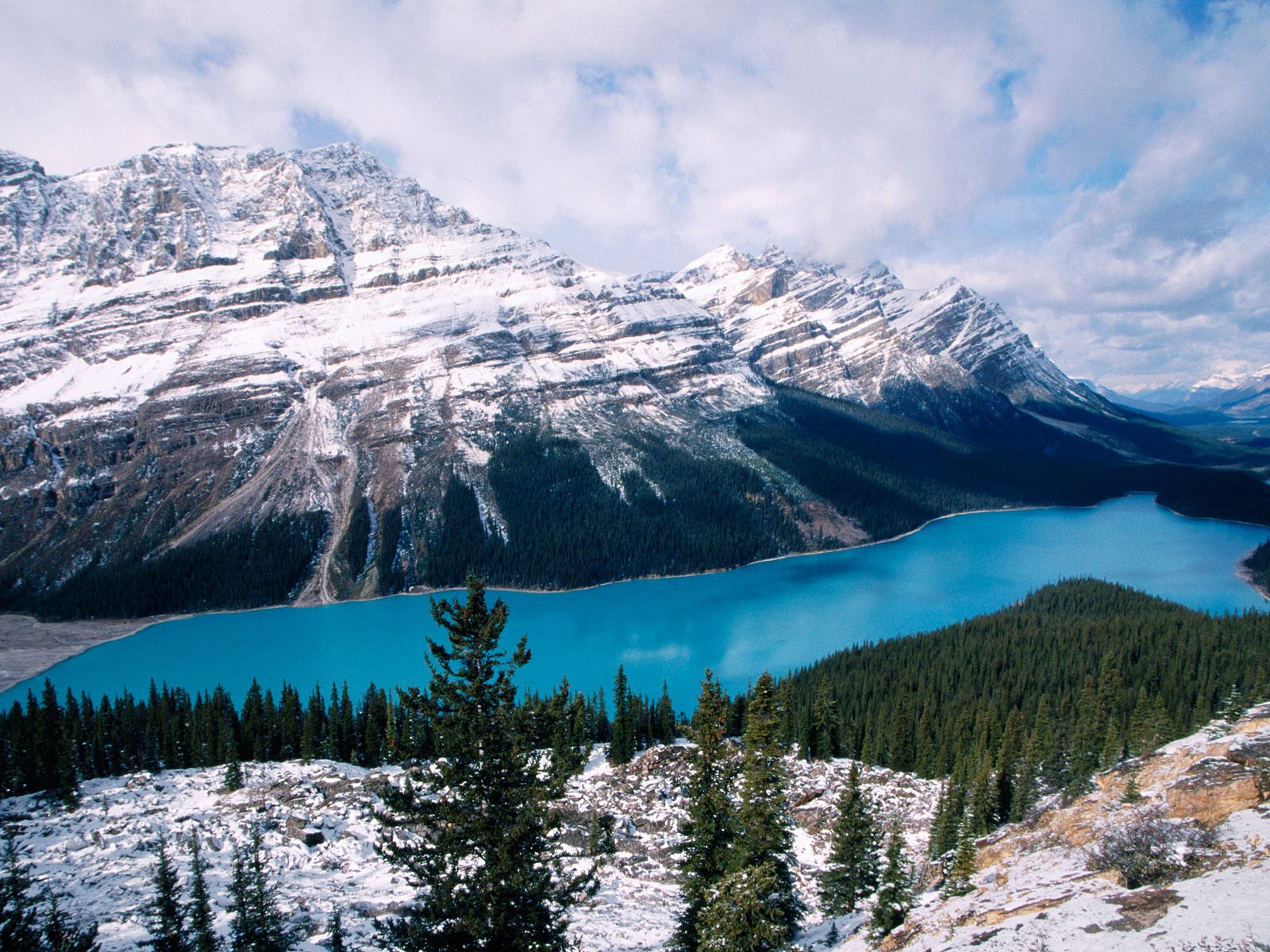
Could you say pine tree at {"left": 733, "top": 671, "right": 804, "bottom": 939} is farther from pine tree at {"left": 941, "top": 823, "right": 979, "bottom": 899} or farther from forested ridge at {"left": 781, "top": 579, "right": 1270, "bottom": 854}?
forested ridge at {"left": 781, "top": 579, "right": 1270, "bottom": 854}

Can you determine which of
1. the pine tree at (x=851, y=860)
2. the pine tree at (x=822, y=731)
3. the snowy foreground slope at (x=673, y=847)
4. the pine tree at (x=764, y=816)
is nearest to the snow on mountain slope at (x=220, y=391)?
the snowy foreground slope at (x=673, y=847)

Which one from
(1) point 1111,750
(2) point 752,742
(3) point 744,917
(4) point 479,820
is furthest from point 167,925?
(1) point 1111,750

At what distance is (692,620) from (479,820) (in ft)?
297

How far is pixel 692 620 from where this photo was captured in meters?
103

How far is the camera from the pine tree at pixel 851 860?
96.1 feet

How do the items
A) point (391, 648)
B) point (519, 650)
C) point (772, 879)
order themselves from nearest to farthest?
1. point (519, 650)
2. point (772, 879)
3. point (391, 648)

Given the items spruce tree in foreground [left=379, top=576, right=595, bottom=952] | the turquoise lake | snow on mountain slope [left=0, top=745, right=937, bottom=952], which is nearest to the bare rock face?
the turquoise lake

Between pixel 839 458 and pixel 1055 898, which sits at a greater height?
pixel 839 458

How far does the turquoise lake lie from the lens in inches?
3278

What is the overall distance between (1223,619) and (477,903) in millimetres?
86361

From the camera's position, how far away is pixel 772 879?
16844 millimetres

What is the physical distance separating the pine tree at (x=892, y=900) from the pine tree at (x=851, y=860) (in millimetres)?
2719

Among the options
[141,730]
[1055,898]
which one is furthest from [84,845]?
[1055,898]

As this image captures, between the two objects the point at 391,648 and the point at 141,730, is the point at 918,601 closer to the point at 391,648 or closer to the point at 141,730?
the point at 391,648
